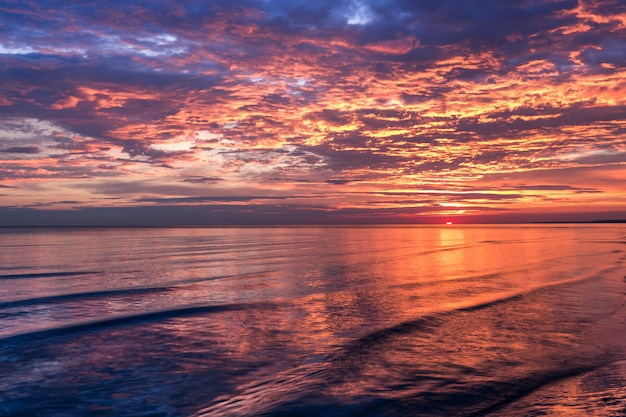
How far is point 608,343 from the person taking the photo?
12.5m

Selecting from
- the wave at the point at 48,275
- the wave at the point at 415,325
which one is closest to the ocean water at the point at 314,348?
the wave at the point at 415,325

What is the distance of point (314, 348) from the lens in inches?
487

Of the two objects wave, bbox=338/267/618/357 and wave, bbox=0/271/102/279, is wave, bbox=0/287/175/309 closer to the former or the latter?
wave, bbox=0/271/102/279

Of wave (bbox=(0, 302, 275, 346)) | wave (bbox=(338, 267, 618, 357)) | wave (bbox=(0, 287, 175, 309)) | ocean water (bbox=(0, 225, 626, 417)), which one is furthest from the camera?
wave (bbox=(0, 287, 175, 309))

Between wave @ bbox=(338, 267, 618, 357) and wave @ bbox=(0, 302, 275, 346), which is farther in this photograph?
wave @ bbox=(0, 302, 275, 346)

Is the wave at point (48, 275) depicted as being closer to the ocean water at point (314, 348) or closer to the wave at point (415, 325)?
the ocean water at point (314, 348)

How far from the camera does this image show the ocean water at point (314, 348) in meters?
8.66

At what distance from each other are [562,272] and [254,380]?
24947 mm

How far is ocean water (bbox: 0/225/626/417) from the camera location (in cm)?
866

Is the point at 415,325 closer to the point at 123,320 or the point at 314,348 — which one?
the point at 314,348

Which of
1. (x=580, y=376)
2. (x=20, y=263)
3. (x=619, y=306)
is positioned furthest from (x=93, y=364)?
(x=20, y=263)

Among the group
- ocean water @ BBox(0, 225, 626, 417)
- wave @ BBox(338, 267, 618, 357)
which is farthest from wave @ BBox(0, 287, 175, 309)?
wave @ BBox(338, 267, 618, 357)

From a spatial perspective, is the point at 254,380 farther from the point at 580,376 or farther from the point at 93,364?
the point at 580,376

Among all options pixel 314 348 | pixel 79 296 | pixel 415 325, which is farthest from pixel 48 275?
pixel 415 325
